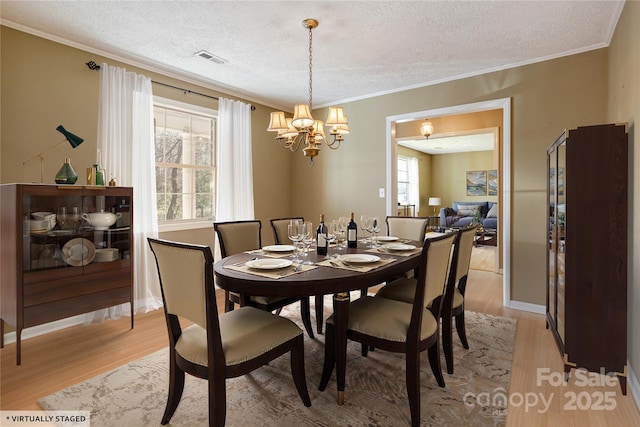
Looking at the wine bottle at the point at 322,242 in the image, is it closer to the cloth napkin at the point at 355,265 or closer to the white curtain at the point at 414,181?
the cloth napkin at the point at 355,265

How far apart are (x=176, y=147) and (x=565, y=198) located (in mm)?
3769

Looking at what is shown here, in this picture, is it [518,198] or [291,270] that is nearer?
[291,270]

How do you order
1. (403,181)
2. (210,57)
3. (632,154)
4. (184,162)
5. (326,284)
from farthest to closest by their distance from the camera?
(403,181) → (184,162) → (210,57) → (632,154) → (326,284)

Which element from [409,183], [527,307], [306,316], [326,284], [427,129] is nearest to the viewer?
[326,284]

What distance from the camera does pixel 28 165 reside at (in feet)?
9.09

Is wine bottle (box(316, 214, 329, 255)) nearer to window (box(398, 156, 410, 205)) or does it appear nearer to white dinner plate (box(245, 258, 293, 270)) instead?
white dinner plate (box(245, 258, 293, 270))

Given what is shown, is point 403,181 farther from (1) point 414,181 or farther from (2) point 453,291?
(2) point 453,291

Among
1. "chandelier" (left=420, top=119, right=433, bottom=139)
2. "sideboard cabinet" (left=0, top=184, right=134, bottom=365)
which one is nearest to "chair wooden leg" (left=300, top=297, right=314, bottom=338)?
"sideboard cabinet" (left=0, top=184, right=134, bottom=365)

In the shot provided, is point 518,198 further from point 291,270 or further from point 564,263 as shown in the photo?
point 291,270

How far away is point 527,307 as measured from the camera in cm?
346

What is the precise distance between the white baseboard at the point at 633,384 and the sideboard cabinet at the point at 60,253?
3631 millimetres

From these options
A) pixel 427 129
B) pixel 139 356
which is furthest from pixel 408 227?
pixel 427 129

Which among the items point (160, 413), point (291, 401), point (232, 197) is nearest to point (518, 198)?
point (291, 401)

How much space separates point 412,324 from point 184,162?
10.9ft
